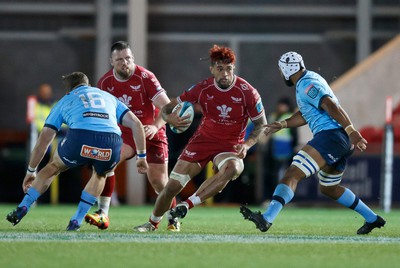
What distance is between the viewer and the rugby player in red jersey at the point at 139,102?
37.6 ft

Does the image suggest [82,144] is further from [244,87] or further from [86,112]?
[244,87]

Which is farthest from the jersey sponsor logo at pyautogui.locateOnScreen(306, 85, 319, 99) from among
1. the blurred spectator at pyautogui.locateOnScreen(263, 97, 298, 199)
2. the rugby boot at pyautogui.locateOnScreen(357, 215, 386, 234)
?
the blurred spectator at pyautogui.locateOnScreen(263, 97, 298, 199)

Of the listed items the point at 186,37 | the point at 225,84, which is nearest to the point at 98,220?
the point at 225,84

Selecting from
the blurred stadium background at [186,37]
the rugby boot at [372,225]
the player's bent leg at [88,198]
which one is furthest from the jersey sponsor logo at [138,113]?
the blurred stadium background at [186,37]

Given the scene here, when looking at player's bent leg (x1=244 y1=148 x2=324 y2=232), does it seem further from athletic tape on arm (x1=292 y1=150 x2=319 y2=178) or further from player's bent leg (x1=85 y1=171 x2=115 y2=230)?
player's bent leg (x1=85 y1=171 x2=115 y2=230)

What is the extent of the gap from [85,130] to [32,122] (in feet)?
28.8

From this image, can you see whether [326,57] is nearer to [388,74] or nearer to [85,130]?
[388,74]

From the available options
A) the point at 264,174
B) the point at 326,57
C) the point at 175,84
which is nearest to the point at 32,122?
the point at 264,174

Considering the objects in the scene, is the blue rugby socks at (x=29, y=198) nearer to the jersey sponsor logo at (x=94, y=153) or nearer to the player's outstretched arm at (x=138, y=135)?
the jersey sponsor logo at (x=94, y=153)

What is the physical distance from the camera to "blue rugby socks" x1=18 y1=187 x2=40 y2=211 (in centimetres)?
1025

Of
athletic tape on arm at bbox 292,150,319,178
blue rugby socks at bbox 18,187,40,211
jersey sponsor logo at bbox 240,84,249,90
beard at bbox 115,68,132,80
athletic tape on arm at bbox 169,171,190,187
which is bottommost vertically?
blue rugby socks at bbox 18,187,40,211

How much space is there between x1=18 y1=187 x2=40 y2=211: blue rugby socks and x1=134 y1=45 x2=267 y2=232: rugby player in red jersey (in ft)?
3.63

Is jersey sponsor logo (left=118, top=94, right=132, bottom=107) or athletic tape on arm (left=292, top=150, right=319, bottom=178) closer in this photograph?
athletic tape on arm (left=292, top=150, right=319, bottom=178)

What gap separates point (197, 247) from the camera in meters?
8.71
